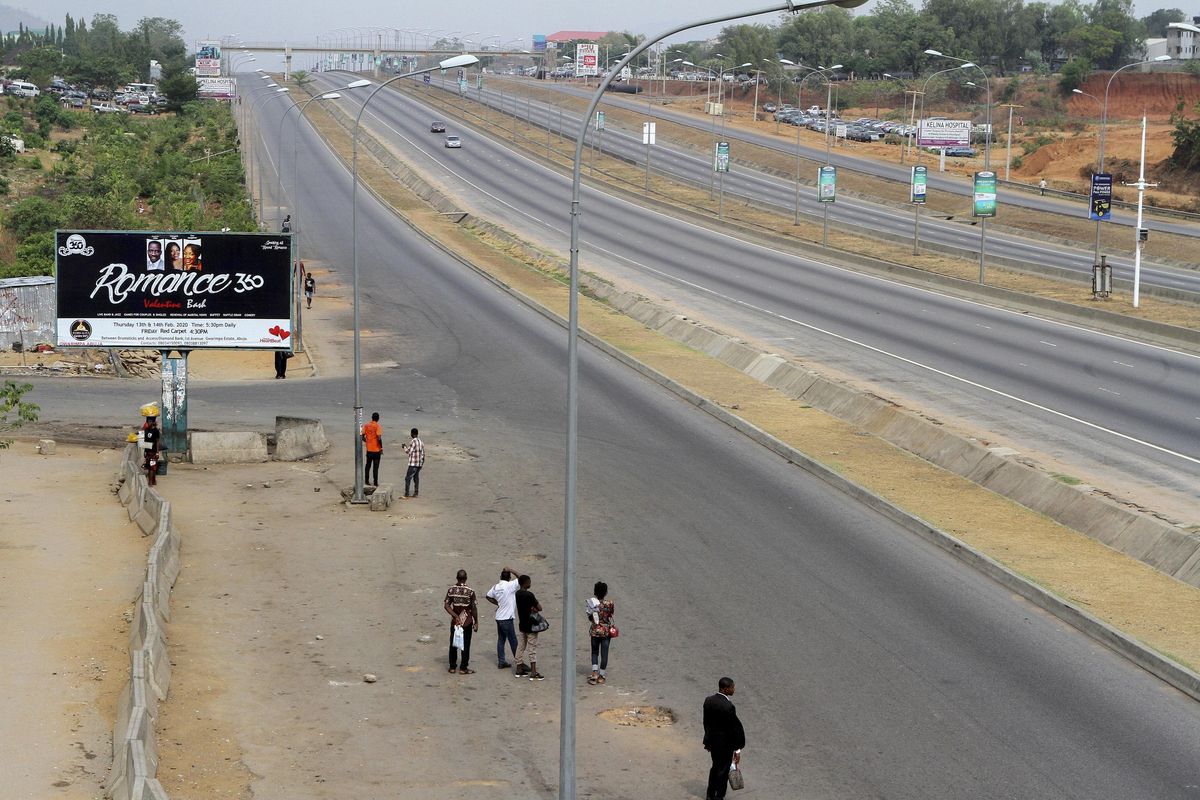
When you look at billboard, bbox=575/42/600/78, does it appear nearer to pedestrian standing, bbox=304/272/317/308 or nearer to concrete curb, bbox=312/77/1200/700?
concrete curb, bbox=312/77/1200/700

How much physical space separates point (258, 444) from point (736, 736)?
844 inches

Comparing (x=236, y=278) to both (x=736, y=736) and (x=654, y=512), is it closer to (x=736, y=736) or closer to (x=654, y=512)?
(x=654, y=512)

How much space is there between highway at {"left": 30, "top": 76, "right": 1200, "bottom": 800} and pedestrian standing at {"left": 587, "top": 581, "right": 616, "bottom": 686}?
1.97ft

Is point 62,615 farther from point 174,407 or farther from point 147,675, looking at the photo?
point 174,407


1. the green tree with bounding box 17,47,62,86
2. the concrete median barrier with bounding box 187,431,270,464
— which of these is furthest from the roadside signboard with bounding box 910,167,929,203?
the green tree with bounding box 17,47,62,86

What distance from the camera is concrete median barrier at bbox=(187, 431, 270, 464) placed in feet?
112

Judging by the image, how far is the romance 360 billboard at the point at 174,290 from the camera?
35.2 m

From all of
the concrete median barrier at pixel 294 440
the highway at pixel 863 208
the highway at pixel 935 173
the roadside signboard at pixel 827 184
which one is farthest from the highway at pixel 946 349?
the highway at pixel 935 173

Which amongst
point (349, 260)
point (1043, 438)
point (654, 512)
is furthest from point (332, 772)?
point (349, 260)

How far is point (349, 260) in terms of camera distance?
71.6 m

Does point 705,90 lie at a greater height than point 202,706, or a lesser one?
greater

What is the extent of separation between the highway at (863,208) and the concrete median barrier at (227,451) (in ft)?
130

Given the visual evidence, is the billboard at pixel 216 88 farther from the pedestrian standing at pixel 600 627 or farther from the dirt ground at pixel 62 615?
the pedestrian standing at pixel 600 627

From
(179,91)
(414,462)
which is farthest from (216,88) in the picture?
(414,462)
